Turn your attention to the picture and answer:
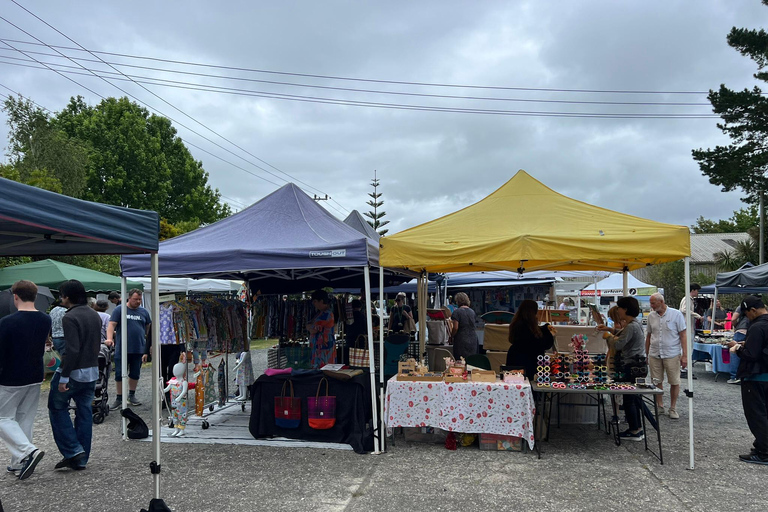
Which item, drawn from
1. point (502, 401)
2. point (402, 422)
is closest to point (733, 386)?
point (502, 401)

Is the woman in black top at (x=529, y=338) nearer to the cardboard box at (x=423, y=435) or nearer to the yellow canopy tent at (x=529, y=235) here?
the yellow canopy tent at (x=529, y=235)

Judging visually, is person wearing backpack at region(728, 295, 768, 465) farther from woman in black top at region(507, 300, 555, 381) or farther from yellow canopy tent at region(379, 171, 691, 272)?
woman in black top at region(507, 300, 555, 381)

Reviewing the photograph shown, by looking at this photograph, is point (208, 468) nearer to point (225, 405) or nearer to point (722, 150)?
point (225, 405)

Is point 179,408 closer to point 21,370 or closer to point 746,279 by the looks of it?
point 21,370

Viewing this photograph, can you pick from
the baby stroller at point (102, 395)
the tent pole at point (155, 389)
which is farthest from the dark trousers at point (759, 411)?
the baby stroller at point (102, 395)

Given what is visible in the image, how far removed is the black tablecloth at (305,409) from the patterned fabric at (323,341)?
50.5 inches

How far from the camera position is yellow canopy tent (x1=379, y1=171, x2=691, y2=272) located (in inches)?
216

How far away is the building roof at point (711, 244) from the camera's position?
54312mm

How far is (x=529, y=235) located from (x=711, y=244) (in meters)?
60.4

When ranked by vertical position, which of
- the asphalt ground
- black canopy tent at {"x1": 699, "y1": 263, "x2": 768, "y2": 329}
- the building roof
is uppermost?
the building roof

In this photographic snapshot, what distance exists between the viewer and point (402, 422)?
19.4 feet

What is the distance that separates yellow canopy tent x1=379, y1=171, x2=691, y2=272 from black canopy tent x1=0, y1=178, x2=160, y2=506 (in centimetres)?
260

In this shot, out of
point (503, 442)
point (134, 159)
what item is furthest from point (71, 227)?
point (134, 159)

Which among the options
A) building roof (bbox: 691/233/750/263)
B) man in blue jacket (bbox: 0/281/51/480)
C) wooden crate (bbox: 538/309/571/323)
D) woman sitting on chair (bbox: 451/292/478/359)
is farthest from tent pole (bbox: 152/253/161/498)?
building roof (bbox: 691/233/750/263)
